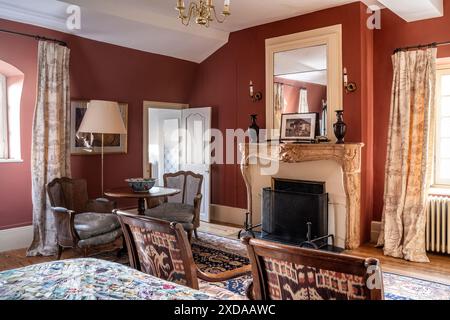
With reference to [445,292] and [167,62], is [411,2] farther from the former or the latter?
[167,62]

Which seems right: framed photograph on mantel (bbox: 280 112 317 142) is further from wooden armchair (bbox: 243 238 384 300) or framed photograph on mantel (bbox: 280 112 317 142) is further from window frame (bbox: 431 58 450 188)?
wooden armchair (bbox: 243 238 384 300)

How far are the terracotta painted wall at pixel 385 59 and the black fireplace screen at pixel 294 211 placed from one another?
778mm

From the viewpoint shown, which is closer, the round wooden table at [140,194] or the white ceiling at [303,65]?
the round wooden table at [140,194]

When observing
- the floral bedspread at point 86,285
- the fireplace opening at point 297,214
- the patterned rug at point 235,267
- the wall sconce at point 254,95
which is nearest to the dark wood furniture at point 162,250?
the floral bedspread at point 86,285

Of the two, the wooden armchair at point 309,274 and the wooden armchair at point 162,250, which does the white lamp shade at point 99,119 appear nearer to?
the wooden armchair at point 162,250

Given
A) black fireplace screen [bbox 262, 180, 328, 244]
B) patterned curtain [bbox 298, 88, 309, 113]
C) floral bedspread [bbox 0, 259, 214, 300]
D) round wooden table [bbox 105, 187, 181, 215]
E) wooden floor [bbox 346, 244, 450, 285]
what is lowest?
wooden floor [bbox 346, 244, 450, 285]

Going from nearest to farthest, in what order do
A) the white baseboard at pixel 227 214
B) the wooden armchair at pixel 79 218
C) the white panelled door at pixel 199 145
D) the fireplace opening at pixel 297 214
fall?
the wooden armchair at pixel 79 218 < the fireplace opening at pixel 297 214 < the white baseboard at pixel 227 214 < the white panelled door at pixel 199 145

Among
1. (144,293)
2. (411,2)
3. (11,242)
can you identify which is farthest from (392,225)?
(11,242)

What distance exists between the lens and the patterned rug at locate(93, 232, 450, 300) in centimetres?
322

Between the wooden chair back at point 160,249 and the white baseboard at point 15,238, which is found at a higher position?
the wooden chair back at point 160,249

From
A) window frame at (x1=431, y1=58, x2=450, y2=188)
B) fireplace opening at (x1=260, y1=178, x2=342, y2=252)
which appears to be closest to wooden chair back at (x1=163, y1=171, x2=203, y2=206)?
fireplace opening at (x1=260, y1=178, x2=342, y2=252)

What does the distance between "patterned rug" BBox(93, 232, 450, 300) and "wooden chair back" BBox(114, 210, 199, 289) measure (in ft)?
2.61

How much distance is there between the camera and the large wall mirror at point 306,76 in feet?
15.2
